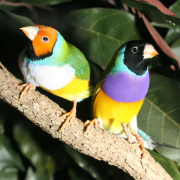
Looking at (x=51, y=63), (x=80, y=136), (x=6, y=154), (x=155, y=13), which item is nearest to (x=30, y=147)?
(x=6, y=154)

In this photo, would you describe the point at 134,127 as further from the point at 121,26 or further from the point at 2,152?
the point at 2,152

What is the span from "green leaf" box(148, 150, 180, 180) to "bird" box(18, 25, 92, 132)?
1.79ft

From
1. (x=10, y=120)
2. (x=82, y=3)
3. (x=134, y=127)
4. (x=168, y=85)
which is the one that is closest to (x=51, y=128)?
(x=134, y=127)

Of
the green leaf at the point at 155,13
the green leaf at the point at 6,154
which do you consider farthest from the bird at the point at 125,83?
the green leaf at the point at 6,154

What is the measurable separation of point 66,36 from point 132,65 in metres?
0.48

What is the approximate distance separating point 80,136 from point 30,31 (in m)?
0.42

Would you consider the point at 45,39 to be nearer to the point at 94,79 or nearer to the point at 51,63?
the point at 51,63

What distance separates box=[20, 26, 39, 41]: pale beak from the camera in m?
0.76

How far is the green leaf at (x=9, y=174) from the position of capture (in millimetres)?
1240

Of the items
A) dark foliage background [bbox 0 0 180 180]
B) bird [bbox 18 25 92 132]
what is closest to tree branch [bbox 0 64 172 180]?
bird [bbox 18 25 92 132]

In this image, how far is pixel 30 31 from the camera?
77cm

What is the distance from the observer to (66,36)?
116cm

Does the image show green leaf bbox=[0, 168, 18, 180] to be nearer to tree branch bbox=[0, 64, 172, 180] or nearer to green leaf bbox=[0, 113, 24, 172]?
green leaf bbox=[0, 113, 24, 172]

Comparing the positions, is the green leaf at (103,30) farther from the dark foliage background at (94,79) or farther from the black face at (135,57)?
the black face at (135,57)
